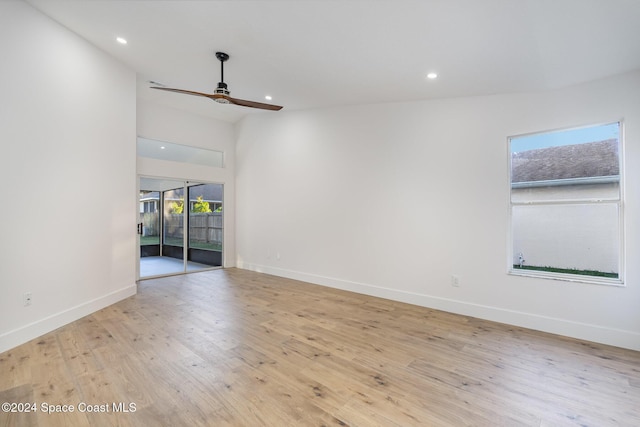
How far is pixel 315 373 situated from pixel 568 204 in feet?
10.7

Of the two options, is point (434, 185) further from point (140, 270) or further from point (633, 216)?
point (140, 270)

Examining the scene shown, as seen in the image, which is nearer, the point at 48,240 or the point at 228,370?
the point at 228,370

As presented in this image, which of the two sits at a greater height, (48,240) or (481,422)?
(48,240)

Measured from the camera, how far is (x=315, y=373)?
232 cm

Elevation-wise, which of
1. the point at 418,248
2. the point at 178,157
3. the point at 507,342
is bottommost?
the point at 507,342

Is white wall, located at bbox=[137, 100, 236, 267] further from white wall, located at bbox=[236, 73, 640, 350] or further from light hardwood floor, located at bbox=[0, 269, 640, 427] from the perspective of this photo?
light hardwood floor, located at bbox=[0, 269, 640, 427]

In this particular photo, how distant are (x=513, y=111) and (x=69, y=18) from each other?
17.0 ft

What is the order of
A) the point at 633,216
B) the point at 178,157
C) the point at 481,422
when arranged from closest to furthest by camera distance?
1. the point at 481,422
2. the point at 633,216
3. the point at 178,157

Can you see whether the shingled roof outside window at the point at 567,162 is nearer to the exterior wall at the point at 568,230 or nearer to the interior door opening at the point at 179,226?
the exterior wall at the point at 568,230

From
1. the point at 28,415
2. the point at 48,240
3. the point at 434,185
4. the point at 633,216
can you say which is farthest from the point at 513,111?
the point at 48,240

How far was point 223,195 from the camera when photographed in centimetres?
689

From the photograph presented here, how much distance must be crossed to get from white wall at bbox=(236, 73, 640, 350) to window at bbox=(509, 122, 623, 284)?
14 cm

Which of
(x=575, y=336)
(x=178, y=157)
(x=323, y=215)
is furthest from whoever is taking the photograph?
(x=178, y=157)

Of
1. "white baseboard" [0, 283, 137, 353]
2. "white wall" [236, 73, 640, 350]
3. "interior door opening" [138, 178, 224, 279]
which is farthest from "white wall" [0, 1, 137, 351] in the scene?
"white wall" [236, 73, 640, 350]
